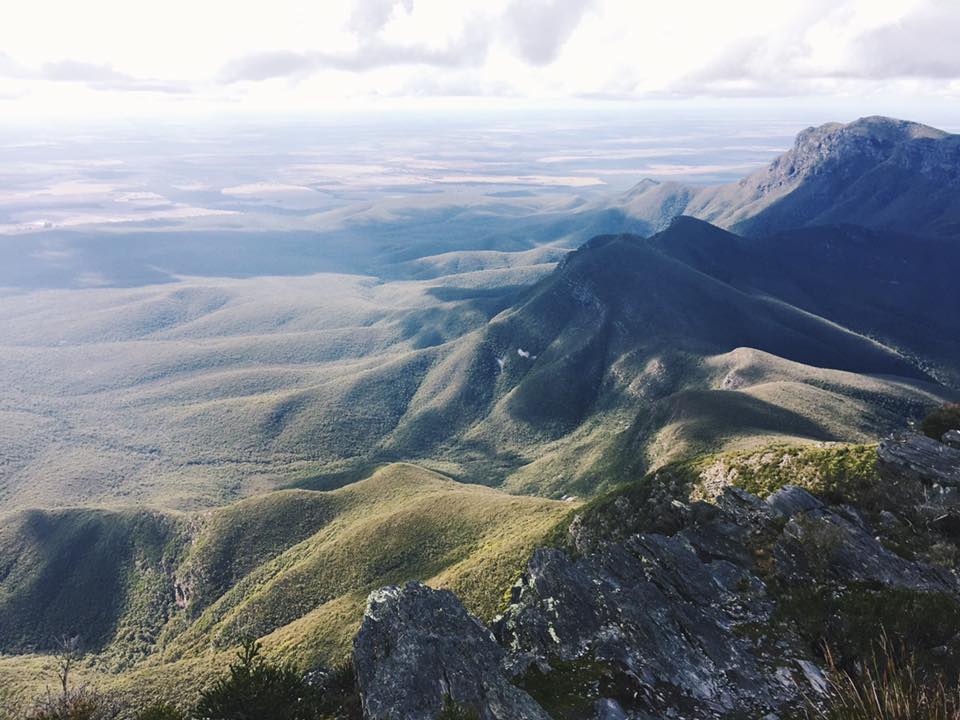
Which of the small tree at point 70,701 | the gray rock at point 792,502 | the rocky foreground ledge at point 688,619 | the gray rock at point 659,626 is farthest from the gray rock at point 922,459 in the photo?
the small tree at point 70,701

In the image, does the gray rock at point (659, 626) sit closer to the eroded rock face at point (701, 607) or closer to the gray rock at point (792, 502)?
the eroded rock face at point (701, 607)

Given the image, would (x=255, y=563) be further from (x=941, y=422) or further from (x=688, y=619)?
(x=941, y=422)

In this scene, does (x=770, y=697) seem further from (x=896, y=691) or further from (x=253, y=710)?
(x=253, y=710)

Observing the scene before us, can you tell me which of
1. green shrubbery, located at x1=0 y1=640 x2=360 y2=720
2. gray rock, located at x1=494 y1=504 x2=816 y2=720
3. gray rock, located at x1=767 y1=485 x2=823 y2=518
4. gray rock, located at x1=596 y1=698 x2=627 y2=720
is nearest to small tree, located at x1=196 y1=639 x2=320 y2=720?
green shrubbery, located at x1=0 y1=640 x2=360 y2=720

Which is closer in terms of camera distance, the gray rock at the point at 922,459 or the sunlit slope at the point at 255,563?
the gray rock at the point at 922,459

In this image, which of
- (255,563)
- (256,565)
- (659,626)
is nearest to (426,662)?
(659,626)

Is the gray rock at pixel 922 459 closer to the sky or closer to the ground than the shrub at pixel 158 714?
closer to the sky

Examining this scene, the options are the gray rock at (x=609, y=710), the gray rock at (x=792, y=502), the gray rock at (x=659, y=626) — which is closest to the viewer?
the gray rock at (x=609, y=710)
